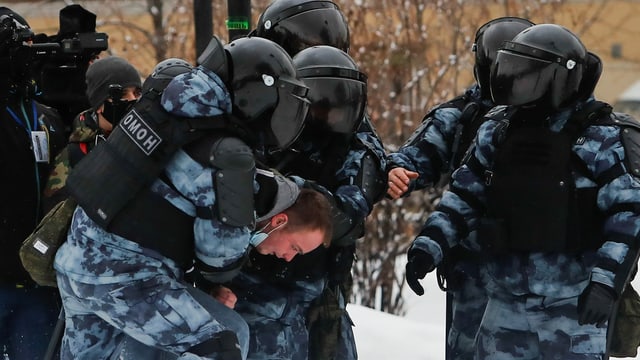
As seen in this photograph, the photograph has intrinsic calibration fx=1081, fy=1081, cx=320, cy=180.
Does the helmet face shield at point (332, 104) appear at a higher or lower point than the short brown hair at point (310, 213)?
higher

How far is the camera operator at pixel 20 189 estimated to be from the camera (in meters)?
4.45

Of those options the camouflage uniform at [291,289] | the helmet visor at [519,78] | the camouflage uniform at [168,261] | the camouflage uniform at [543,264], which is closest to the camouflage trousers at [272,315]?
the camouflage uniform at [291,289]

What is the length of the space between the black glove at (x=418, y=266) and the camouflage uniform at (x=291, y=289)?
324mm

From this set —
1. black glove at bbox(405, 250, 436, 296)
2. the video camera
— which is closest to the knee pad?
black glove at bbox(405, 250, 436, 296)

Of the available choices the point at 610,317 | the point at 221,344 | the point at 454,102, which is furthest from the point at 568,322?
the point at 221,344

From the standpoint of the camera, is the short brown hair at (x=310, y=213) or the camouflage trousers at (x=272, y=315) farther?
the camouflage trousers at (x=272, y=315)

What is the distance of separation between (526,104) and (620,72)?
17.4 meters

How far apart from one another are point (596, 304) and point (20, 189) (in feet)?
7.71

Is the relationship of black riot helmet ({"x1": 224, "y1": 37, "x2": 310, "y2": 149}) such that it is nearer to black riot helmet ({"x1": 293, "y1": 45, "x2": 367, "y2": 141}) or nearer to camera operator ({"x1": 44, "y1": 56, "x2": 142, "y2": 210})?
black riot helmet ({"x1": 293, "y1": 45, "x2": 367, "y2": 141})

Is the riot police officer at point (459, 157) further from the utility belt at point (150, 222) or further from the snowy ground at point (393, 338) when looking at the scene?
the snowy ground at point (393, 338)

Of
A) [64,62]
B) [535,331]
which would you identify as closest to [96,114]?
[64,62]

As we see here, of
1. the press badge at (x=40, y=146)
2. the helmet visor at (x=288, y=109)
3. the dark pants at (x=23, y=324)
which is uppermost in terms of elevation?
the helmet visor at (x=288, y=109)

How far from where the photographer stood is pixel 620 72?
20859 millimetres

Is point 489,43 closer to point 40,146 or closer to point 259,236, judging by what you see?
point 259,236
